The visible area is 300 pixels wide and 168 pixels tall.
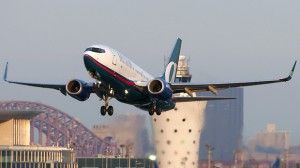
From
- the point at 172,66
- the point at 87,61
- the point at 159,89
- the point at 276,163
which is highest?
the point at 172,66

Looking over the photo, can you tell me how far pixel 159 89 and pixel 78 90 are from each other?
7167 mm

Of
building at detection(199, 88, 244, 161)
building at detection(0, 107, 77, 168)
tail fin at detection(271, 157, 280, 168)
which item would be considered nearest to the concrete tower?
building at detection(199, 88, 244, 161)

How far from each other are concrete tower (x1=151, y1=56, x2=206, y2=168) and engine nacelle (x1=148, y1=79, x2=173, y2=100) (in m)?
90.9

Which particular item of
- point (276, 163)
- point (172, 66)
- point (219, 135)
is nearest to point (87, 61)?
point (172, 66)

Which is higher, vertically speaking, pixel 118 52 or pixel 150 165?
pixel 118 52

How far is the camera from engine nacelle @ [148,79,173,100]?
88125 mm

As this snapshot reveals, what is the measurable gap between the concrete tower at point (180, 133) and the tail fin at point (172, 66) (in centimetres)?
5968

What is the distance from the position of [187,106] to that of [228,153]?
1605 cm

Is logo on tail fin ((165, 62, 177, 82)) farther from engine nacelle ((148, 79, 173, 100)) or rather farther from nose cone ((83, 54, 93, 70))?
nose cone ((83, 54, 93, 70))

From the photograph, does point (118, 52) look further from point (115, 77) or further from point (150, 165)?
point (150, 165)

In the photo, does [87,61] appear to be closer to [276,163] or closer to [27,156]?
[276,163]

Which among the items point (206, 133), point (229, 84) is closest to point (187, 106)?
point (206, 133)

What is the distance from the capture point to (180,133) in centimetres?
18588

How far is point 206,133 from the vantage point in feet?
601
